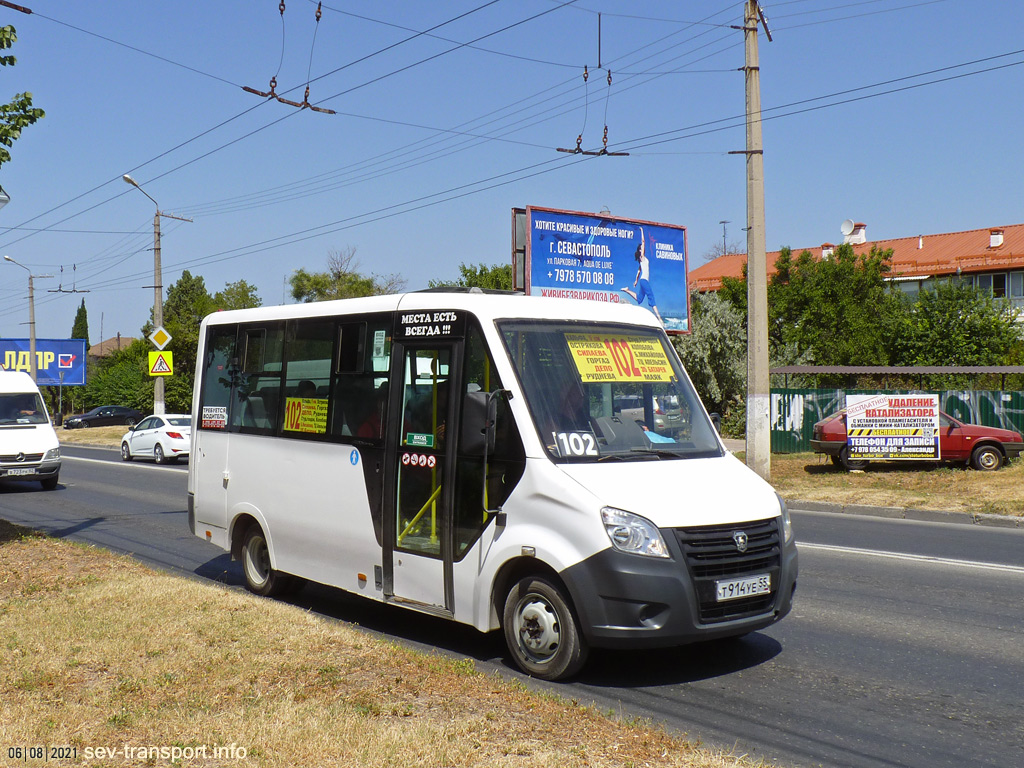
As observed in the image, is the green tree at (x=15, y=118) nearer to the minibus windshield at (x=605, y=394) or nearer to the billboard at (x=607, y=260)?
the minibus windshield at (x=605, y=394)

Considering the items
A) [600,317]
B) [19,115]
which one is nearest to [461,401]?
[600,317]

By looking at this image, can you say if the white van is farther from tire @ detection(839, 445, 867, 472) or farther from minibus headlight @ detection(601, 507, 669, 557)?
minibus headlight @ detection(601, 507, 669, 557)

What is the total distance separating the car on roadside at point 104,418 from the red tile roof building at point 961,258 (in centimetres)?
3483

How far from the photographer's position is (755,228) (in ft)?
60.5

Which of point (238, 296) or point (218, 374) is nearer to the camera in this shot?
point (218, 374)

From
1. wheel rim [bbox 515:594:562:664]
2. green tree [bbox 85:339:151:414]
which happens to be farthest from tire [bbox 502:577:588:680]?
green tree [bbox 85:339:151:414]

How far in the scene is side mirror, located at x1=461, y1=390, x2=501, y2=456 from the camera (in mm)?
6066

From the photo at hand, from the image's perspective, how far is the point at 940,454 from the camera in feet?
65.4

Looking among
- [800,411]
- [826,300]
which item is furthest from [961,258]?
[800,411]

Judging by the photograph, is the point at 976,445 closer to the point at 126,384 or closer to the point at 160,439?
the point at 160,439

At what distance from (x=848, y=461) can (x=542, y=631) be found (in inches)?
623

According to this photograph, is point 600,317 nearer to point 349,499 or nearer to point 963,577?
point 349,499

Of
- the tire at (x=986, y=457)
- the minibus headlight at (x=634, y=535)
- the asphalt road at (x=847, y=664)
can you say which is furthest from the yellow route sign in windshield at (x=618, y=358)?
the tire at (x=986, y=457)

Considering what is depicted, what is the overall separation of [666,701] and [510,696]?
0.92m
